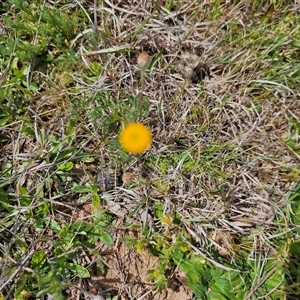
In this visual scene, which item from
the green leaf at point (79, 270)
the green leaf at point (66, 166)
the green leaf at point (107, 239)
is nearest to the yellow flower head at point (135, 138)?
the green leaf at point (66, 166)

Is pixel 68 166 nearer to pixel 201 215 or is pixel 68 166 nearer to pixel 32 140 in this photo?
pixel 32 140

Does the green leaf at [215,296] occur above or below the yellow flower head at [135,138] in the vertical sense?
below

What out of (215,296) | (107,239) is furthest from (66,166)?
(215,296)

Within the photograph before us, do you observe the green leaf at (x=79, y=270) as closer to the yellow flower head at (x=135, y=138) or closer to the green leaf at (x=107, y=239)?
the green leaf at (x=107, y=239)

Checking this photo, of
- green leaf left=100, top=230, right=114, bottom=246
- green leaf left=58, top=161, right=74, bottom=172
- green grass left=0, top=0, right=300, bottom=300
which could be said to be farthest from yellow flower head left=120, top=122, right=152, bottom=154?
green leaf left=100, top=230, right=114, bottom=246

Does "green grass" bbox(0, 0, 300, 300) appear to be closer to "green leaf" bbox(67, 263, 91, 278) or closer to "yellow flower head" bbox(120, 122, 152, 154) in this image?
"green leaf" bbox(67, 263, 91, 278)

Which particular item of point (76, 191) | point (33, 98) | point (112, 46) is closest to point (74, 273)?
point (76, 191)

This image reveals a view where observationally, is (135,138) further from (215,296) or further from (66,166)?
(215,296)
